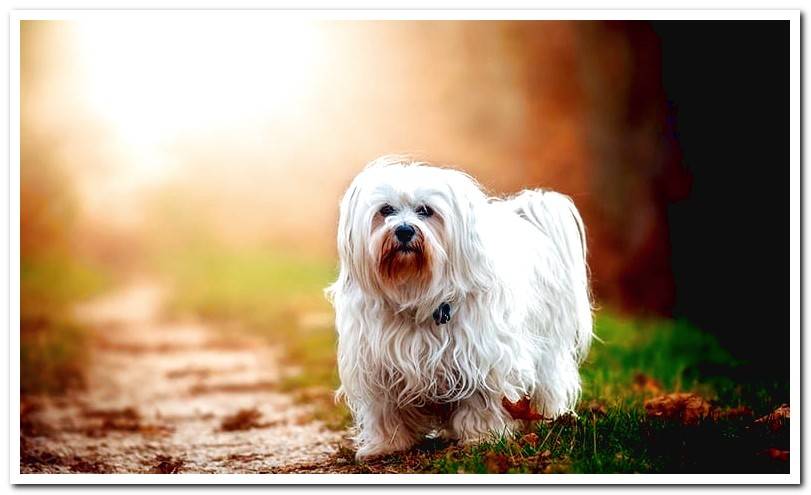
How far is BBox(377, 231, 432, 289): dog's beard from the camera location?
4.09m

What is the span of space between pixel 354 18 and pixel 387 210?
4.96 feet

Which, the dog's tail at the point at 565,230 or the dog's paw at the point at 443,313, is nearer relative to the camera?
the dog's paw at the point at 443,313

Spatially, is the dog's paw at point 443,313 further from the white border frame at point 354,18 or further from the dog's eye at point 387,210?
the white border frame at point 354,18

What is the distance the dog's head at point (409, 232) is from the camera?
161 inches

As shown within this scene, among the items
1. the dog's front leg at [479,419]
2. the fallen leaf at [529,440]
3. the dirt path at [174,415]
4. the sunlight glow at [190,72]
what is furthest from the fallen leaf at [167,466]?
the sunlight glow at [190,72]

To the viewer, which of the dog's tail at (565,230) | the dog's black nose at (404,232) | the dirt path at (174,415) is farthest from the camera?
the dirt path at (174,415)

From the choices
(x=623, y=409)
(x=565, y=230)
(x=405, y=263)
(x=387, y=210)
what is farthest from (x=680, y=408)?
(x=387, y=210)

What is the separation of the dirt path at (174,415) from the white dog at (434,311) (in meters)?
0.57

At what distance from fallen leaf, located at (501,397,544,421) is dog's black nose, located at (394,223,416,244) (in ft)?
3.01

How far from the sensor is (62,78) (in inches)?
316

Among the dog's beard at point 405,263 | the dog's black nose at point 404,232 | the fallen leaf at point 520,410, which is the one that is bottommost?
the fallen leaf at point 520,410

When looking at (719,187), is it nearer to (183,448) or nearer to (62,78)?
(183,448)

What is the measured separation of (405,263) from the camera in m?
4.12

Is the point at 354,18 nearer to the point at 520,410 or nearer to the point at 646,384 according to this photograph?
the point at 520,410
